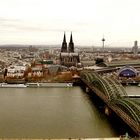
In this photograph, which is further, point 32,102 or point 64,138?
point 32,102

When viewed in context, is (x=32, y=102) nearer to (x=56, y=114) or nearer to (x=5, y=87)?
(x=56, y=114)

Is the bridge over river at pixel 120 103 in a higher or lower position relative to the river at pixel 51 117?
higher

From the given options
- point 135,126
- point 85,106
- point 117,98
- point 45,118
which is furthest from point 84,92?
point 135,126

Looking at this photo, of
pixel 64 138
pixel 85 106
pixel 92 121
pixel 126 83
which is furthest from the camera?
pixel 126 83

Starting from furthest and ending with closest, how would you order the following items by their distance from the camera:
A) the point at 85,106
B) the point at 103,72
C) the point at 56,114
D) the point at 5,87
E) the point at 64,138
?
the point at 103,72
the point at 5,87
the point at 85,106
the point at 56,114
the point at 64,138

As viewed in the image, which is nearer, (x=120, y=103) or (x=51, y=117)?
(x=120, y=103)

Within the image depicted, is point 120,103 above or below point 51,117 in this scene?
above

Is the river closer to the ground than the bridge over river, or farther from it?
closer to the ground
